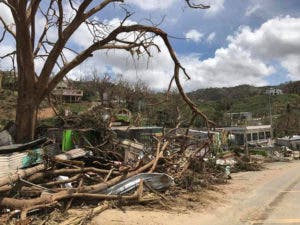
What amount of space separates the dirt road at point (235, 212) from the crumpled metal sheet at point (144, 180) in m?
0.91

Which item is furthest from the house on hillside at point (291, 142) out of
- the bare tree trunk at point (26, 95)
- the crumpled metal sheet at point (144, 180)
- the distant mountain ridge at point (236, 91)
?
the distant mountain ridge at point (236, 91)

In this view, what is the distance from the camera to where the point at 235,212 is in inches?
444

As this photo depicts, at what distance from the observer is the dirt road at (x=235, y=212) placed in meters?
9.61

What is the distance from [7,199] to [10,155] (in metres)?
1.89

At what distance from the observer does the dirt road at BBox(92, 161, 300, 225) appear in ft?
31.5

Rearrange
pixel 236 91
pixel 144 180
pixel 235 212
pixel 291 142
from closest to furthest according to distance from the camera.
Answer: pixel 235 212 → pixel 144 180 → pixel 291 142 → pixel 236 91

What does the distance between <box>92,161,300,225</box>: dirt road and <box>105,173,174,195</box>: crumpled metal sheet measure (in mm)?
909

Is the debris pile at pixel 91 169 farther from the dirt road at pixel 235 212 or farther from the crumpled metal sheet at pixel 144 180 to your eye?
the dirt road at pixel 235 212

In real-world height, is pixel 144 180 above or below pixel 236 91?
below

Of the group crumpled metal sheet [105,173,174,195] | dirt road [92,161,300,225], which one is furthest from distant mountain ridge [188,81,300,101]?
crumpled metal sheet [105,173,174,195]

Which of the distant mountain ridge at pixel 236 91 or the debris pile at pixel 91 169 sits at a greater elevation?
the distant mountain ridge at pixel 236 91

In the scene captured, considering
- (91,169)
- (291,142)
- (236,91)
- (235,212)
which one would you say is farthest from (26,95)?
(236,91)

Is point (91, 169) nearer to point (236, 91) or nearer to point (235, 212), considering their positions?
point (235, 212)

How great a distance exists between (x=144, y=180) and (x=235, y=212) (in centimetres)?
249
